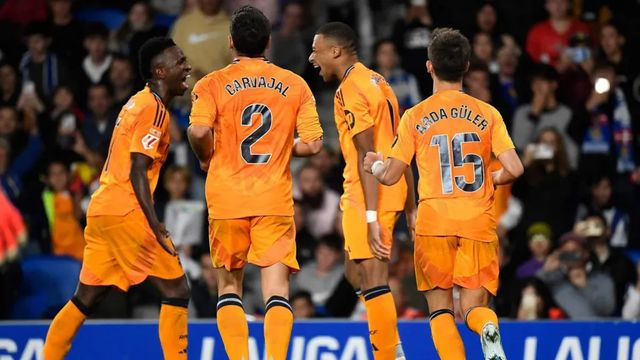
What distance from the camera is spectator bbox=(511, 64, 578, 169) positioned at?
13.8 metres

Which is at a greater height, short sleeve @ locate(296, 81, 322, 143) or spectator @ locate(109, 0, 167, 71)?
spectator @ locate(109, 0, 167, 71)

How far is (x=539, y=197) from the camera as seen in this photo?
13.4 metres

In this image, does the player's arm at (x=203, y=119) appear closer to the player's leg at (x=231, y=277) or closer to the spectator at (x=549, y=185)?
the player's leg at (x=231, y=277)

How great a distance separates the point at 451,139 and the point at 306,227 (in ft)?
16.2

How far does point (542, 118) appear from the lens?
1385 centimetres

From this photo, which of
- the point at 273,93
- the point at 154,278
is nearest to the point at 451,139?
the point at 273,93

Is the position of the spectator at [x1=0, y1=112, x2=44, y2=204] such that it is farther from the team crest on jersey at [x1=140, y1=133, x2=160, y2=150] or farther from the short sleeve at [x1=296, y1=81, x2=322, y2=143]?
the short sleeve at [x1=296, y1=81, x2=322, y2=143]

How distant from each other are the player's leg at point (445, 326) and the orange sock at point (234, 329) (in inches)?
43.5

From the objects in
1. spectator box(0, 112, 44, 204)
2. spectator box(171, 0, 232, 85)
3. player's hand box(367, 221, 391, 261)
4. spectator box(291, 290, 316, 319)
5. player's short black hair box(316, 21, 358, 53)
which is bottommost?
spectator box(291, 290, 316, 319)

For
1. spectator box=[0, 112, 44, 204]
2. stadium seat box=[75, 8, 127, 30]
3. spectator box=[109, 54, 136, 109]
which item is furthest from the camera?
stadium seat box=[75, 8, 127, 30]

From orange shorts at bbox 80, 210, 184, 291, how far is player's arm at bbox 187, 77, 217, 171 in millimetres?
696

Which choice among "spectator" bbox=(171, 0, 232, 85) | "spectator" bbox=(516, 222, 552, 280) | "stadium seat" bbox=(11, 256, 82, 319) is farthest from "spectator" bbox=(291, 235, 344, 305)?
"spectator" bbox=(171, 0, 232, 85)

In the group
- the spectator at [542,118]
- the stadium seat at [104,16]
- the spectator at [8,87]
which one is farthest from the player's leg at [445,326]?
the stadium seat at [104,16]

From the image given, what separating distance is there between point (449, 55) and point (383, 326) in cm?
173
